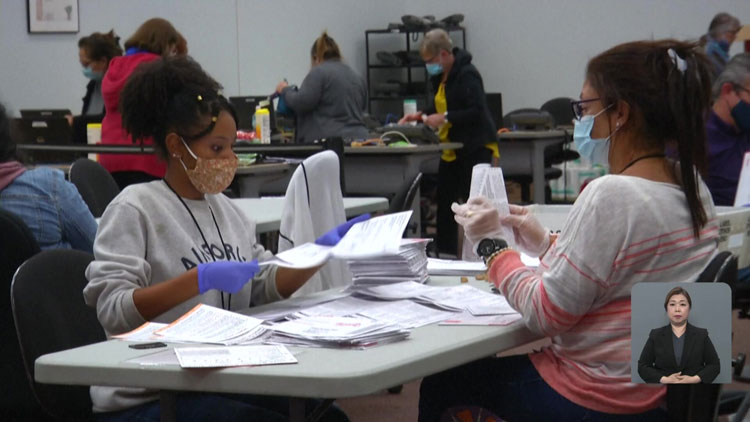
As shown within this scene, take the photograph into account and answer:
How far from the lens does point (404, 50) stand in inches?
437

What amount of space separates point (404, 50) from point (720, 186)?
7600 millimetres

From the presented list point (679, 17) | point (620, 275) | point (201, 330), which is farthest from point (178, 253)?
point (679, 17)

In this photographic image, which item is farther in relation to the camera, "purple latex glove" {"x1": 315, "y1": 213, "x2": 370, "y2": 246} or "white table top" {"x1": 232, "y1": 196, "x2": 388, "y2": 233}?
"white table top" {"x1": 232, "y1": 196, "x2": 388, "y2": 233}

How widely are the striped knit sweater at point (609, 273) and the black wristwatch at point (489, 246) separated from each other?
0.37 feet

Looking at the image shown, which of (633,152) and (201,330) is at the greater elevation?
(633,152)

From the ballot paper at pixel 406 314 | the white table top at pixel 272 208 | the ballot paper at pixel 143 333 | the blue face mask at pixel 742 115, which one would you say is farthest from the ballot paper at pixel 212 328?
the blue face mask at pixel 742 115

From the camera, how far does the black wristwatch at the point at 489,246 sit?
1.88 meters

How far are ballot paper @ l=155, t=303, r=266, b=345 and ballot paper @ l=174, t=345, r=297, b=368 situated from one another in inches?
2.9

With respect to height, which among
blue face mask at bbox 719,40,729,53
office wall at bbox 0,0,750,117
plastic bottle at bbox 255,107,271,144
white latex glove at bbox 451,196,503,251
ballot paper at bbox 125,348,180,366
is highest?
office wall at bbox 0,0,750,117

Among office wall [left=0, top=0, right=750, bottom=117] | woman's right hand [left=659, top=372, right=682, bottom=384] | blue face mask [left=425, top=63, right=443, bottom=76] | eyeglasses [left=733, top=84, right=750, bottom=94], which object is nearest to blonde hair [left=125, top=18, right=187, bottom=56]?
blue face mask [left=425, top=63, right=443, bottom=76]

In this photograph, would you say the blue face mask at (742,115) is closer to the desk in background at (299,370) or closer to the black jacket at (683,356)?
the desk in background at (299,370)

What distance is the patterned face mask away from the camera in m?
2.10

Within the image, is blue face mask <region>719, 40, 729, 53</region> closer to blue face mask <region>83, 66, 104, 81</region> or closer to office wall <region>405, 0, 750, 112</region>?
office wall <region>405, 0, 750, 112</region>

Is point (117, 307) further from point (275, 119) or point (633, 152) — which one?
point (275, 119)
